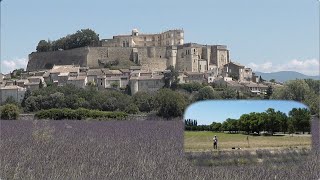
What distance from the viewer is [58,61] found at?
92.4m

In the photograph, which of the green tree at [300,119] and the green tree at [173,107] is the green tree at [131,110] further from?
the green tree at [300,119]

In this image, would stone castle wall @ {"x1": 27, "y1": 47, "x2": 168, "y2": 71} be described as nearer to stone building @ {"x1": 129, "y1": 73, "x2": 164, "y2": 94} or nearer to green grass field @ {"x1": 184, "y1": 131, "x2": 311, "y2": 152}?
stone building @ {"x1": 129, "y1": 73, "x2": 164, "y2": 94}

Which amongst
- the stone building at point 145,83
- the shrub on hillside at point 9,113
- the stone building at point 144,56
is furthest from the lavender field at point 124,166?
the stone building at point 144,56

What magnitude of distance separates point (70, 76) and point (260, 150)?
80.3 meters

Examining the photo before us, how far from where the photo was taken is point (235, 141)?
9.26 ft

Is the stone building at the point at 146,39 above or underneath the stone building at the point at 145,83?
above

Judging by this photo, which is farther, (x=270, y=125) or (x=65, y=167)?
(x=65, y=167)

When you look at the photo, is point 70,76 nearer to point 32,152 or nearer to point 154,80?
point 154,80

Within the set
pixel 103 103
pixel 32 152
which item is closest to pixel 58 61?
pixel 103 103

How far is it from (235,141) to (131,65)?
87.4 metres

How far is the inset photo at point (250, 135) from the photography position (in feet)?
8.96

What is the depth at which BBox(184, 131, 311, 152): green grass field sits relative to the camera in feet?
9.14

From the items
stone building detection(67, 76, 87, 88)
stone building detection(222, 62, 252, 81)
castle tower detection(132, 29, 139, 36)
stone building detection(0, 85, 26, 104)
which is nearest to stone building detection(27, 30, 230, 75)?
stone building detection(222, 62, 252, 81)

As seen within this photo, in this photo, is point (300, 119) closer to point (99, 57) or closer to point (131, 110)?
point (131, 110)
